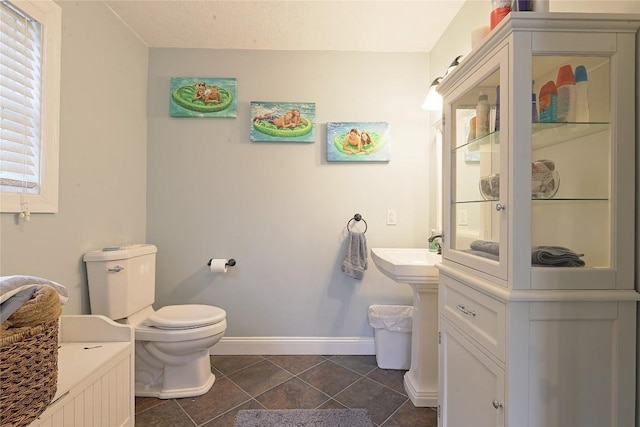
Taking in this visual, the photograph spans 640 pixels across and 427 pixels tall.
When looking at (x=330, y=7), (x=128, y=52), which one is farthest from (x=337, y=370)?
(x=128, y=52)

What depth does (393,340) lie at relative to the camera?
189 cm

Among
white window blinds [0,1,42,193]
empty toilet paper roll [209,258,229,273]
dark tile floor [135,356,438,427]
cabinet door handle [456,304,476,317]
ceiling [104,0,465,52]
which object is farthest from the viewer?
empty toilet paper roll [209,258,229,273]

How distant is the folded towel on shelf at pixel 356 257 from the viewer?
2029 millimetres

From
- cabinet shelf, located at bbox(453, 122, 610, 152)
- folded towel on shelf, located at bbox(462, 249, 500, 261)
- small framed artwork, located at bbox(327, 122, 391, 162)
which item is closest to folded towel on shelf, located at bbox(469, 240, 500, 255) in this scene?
folded towel on shelf, located at bbox(462, 249, 500, 261)

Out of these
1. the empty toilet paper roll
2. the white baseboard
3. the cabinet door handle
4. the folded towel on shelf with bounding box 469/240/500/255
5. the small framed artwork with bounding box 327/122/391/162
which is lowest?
the white baseboard

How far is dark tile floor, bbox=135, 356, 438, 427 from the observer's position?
57.3 inches

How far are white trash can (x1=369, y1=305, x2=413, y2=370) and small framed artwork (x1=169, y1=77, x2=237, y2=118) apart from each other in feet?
6.26

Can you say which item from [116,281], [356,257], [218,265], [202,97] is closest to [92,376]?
[116,281]

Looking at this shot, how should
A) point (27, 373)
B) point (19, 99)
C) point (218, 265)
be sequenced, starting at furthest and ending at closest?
1. point (218, 265)
2. point (19, 99)
3. point (27, 373)

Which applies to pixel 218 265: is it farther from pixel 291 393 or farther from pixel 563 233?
pixel 563 233

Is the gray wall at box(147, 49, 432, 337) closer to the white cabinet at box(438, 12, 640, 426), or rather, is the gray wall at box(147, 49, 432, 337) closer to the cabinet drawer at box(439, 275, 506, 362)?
the cabinet drawer at box(439, 275, 506, 362)

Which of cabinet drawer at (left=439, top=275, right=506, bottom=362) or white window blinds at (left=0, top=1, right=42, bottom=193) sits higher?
white window blinds at (left=0, top=1, right=42, bottom=193)

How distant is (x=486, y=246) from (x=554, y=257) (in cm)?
19

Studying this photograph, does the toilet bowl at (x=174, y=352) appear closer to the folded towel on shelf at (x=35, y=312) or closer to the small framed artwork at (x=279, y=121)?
the folded towel on shelf at (x=35, y=312)
